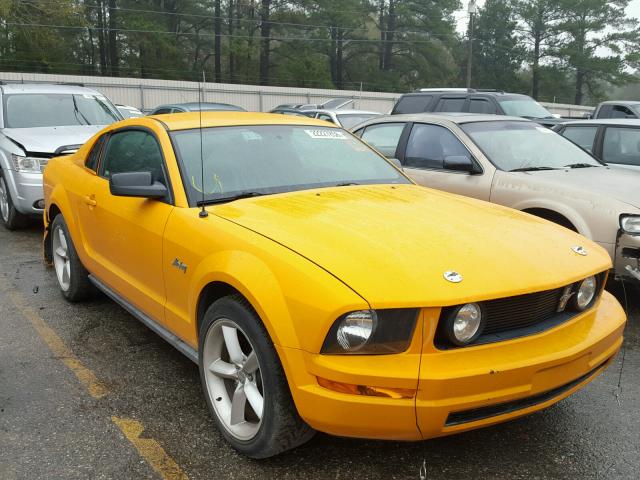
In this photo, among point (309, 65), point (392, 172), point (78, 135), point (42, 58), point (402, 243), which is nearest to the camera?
point (402, 243)

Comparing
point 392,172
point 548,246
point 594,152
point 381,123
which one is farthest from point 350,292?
point 594,152

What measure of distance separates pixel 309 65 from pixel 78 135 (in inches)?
1822

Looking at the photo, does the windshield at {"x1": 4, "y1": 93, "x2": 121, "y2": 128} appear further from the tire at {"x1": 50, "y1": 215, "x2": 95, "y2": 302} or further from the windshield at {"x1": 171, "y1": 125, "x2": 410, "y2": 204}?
the windshield at {"x1": 171, "y1": 125, "x2": 410, "y2": 204}

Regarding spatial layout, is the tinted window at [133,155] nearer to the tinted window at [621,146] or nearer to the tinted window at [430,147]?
the tinted window at [430,147]

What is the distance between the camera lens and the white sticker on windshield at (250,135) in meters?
3.81

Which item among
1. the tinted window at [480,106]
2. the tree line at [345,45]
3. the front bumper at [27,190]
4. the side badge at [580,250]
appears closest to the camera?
the side badge at [580,250]

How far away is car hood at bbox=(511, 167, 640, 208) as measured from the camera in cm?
489

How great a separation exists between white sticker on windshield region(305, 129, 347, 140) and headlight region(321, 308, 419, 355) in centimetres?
202

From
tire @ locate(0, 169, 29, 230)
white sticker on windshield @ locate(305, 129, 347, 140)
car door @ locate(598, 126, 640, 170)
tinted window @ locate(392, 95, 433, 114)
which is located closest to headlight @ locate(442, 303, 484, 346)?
white sticker on windshield @ locate(305, 129, 347, 140)

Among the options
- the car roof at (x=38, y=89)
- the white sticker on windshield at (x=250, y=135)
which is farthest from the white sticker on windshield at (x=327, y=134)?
the car roof at (x=38, y=89)

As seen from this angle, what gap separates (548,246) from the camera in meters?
2.93

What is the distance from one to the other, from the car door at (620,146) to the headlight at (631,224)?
2.76 m

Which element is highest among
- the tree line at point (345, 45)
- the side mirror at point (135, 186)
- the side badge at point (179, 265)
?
the tree line at point (345, 45)

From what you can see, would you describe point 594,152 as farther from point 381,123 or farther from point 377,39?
point 377,39
